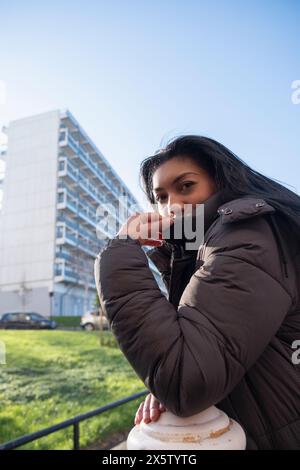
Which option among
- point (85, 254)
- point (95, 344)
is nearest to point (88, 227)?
point (85, 254)

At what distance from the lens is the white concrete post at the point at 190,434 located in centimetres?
81

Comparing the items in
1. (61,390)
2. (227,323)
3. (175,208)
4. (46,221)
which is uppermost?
(46,221)

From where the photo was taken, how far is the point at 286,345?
3.33ft

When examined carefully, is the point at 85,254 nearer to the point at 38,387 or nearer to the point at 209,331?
the point at 38,387

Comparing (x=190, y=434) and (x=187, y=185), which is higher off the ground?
(x=187, y=185)

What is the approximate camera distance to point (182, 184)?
1.37 m

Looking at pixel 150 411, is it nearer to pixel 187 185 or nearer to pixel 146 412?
pixel 146 412

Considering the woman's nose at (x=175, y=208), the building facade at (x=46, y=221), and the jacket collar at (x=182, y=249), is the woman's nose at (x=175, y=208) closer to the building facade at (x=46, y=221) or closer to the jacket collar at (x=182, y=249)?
the jacket collar at (x=182, y=249)

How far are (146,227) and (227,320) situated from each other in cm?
42

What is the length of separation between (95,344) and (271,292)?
12574mm

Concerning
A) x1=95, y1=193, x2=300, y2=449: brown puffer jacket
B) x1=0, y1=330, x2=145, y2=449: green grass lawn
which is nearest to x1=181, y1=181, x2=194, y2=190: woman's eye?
x1=95, y1=193, x2=300, y2=449: brown puffer jacket

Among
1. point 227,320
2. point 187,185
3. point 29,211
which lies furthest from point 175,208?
point 29,211

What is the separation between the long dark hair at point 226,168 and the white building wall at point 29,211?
43260mm

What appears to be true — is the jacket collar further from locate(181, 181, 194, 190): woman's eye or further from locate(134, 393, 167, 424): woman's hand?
locate(134, 393, 167, 424): woman's hand
